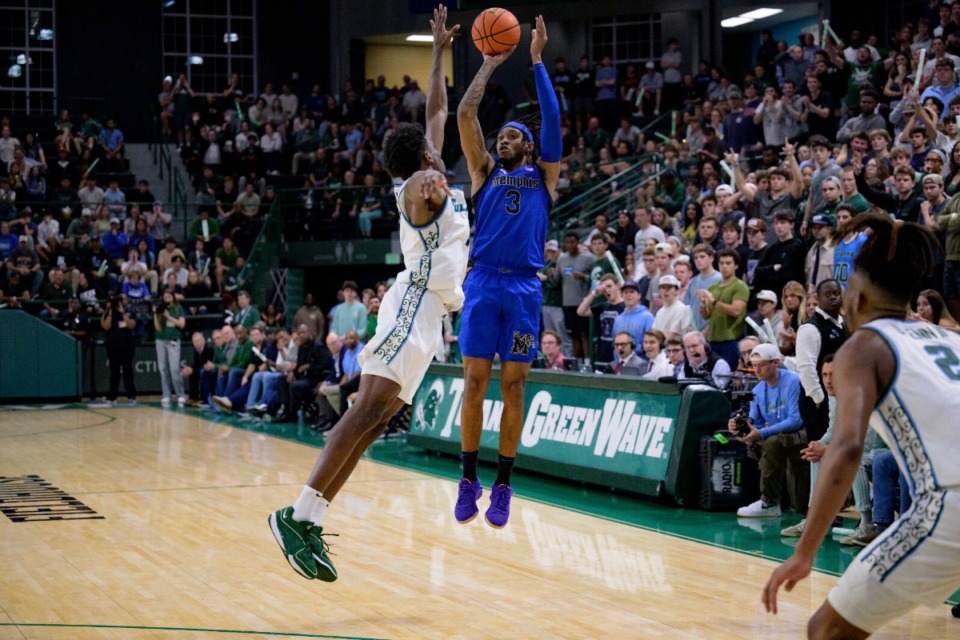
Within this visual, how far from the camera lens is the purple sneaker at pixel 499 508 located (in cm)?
683

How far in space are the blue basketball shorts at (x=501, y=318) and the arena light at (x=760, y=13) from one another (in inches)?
844

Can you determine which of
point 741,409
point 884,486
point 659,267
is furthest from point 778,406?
point 659,267

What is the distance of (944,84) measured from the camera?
14344 mm

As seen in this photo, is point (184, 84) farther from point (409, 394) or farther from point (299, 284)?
point (409, 394)

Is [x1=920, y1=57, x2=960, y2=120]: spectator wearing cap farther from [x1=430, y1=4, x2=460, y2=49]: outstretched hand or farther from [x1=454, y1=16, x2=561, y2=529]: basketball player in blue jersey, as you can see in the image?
[x1=430, y1=4, x2=460, y2=49]: outstretched hand

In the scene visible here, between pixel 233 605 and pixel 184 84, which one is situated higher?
pixel 184 84

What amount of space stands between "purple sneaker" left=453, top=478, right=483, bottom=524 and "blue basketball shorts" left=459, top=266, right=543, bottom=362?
2.44 feet

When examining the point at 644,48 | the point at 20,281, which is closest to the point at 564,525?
the point at 20,281

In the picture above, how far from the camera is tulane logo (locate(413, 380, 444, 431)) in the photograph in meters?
13.6

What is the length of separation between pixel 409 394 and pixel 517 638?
4.44 ft

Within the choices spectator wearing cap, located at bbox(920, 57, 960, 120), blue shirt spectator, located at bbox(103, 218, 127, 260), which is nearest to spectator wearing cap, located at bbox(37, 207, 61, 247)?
blue shirt spectator, located at bbox(103, 218, 127, 260)

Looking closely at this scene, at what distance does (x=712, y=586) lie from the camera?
7254mm

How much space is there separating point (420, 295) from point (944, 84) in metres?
10.2

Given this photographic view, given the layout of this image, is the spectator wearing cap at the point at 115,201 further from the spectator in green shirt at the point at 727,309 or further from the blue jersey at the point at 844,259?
the blue jersey at the point at 844,259
